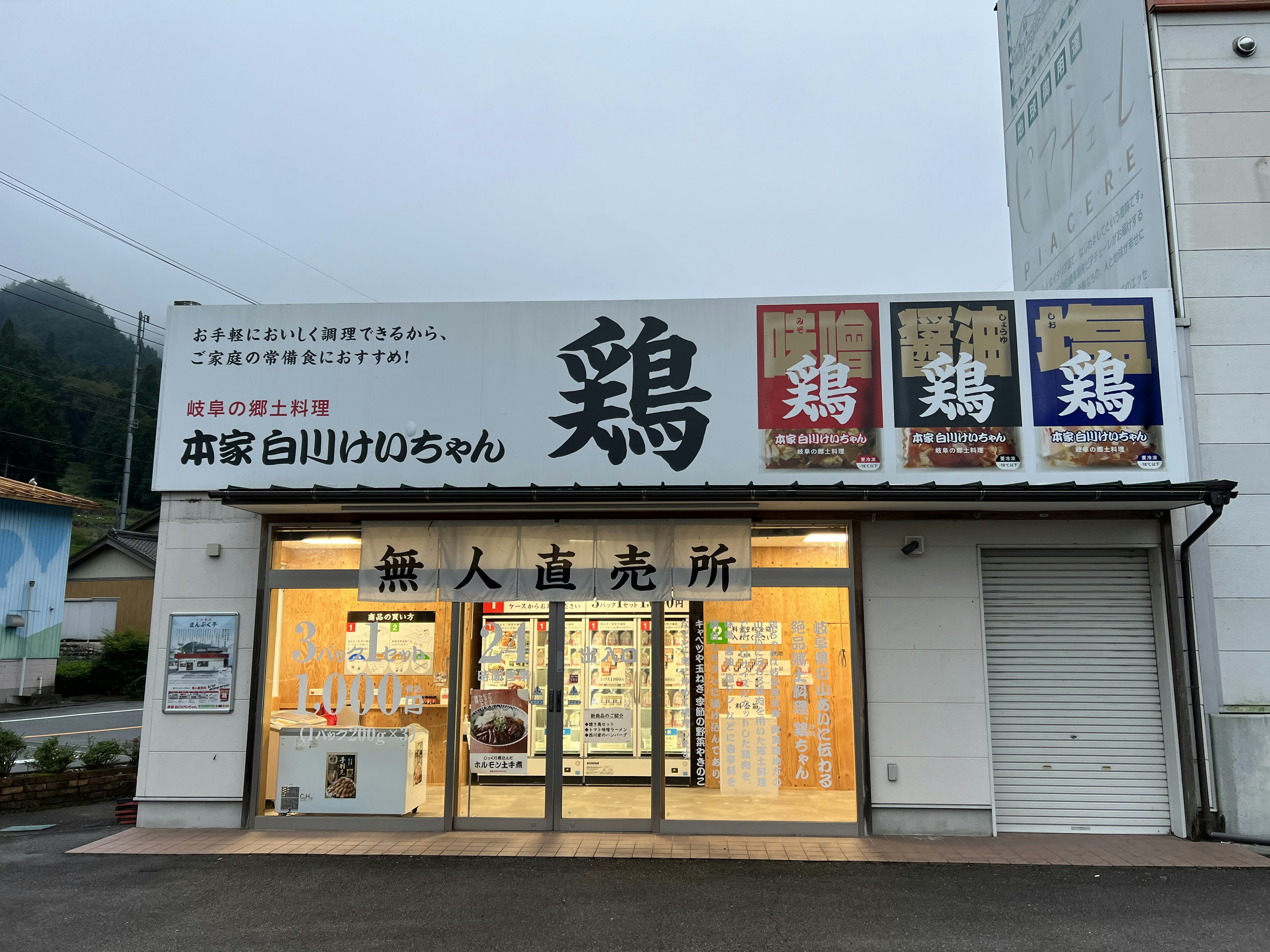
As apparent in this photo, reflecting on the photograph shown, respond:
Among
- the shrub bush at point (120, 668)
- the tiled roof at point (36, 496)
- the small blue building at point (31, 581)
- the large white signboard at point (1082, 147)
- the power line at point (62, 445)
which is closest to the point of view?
the large white signboard at point (1082, 147)

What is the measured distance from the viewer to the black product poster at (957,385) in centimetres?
862

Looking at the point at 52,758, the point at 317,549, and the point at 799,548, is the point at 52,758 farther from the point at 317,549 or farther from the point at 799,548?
the point at 799,548

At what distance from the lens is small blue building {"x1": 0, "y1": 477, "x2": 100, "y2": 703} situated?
68.9ft

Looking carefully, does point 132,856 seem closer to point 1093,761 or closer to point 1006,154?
point 1093,761

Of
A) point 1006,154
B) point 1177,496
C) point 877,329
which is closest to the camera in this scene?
point 1177,496

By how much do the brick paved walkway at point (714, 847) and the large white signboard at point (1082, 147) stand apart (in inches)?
232

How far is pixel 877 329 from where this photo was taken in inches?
351

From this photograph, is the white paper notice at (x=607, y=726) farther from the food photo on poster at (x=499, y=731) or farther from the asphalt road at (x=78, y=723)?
the asphalt road at (x=78, y=723)

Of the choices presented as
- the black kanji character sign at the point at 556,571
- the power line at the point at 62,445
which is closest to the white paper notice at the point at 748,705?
the black kanji character sign at the point at 556,571

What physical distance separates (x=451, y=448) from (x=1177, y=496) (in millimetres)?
7015

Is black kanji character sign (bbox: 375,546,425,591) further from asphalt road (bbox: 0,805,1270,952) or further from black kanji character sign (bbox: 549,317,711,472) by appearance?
asphalt road (bbox: 0,805,1270,952)

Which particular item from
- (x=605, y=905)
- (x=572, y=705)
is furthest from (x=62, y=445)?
(x=605, y=905)

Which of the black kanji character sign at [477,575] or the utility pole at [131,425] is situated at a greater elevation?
the utility pole at [131,425]

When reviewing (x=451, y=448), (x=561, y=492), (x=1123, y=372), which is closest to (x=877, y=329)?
(x=1123, y=372)
